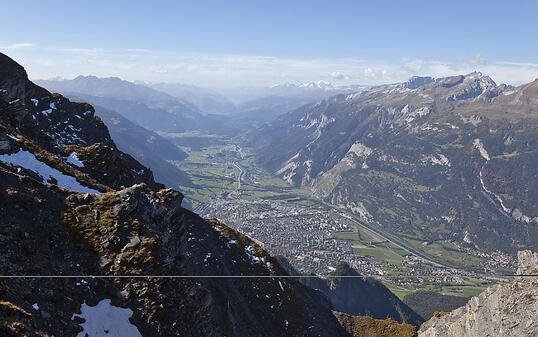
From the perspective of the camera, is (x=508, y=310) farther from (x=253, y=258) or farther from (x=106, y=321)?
(x=253, y=258)

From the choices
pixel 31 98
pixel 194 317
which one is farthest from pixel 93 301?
pixel 31 98

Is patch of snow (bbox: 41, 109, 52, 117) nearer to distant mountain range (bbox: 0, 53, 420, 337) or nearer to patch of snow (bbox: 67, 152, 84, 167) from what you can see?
distant mountain range (bbox: 0, 53, 420, 337)

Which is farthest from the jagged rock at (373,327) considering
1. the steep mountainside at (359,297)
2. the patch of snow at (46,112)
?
the patch of snow at (46,112)

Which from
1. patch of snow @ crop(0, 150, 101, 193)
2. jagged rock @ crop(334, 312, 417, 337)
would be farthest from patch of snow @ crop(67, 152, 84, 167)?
jagged rock @ crop(334, 312, 417, 337)

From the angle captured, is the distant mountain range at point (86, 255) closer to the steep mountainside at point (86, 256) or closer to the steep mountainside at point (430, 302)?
the steep mountainside at point (86, 256)

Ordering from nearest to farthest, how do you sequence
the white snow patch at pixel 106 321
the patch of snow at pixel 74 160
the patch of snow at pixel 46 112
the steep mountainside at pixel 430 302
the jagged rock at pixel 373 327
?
the white snow patch at pixel 106 321 → the patch of snow at pixel 74 160 → the patch of snow at pixel 46 112 → the jagged rock at pixel 373 327 → the steep mountainside at pixel 430 302

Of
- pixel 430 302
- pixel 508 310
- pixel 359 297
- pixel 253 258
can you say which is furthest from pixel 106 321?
pixel 430 302
